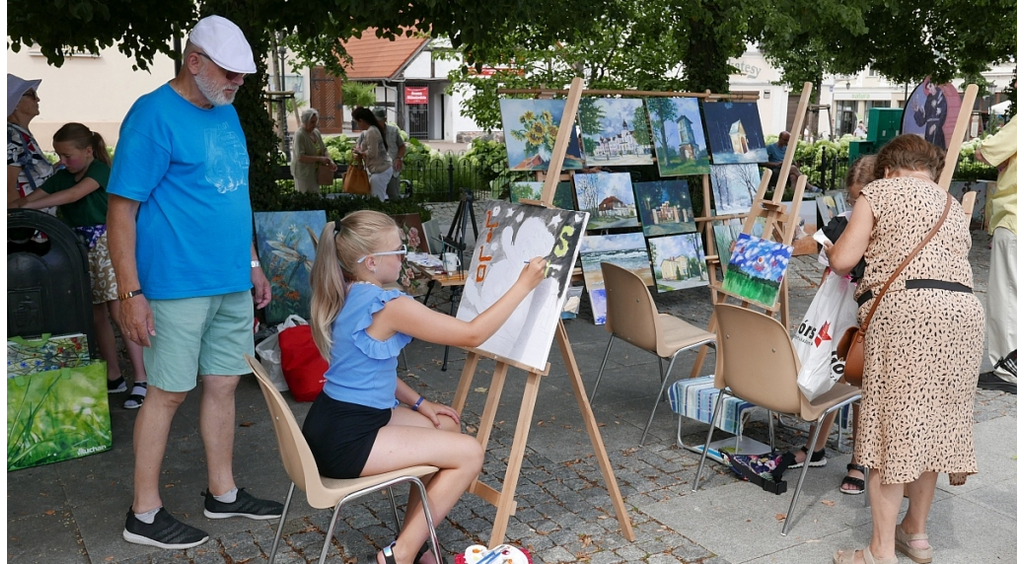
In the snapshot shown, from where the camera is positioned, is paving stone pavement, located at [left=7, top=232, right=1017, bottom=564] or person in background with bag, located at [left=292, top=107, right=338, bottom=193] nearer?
paving stone pavement, located at [left=7, top=232, right=1017, bottom=564]

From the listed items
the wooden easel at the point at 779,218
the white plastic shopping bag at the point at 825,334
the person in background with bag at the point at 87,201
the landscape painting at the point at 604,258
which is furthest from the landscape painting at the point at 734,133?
the person in background with bag at the point at 87,201

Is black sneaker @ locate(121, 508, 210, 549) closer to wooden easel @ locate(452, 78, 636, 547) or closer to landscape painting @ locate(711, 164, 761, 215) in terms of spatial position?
wooden easel @ locate(452, 78, 636, 547)

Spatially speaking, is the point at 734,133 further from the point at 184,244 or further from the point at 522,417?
the point at 184,244

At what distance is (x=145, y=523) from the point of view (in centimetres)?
335

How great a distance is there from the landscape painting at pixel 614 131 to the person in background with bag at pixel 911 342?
386 cm

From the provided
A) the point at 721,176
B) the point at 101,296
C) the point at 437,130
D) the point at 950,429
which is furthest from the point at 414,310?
the point at 437,130

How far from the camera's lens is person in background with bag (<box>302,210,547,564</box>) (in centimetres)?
284

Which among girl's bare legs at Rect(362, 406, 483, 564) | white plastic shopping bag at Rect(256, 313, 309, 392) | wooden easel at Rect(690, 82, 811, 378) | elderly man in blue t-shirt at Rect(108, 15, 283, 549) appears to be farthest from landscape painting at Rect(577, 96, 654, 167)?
girl's bare legs at Rect(362, 406, 483, 564)

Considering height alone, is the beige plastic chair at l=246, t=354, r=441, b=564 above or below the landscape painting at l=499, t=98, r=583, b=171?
below

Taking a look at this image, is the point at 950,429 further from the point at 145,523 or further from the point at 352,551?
the point at 145,523

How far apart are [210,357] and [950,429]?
104 inches

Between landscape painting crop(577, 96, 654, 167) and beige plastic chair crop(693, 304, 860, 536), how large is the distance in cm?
332

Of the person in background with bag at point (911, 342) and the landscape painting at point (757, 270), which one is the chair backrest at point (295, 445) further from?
the landscape painting at point (757, 270)

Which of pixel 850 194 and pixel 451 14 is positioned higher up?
pixel 451 14
